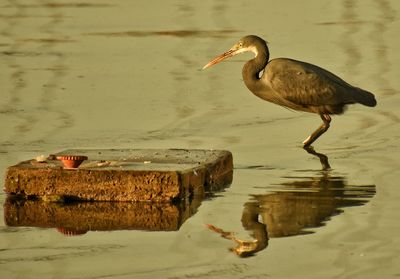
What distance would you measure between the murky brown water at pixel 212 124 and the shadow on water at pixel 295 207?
17 millimetres

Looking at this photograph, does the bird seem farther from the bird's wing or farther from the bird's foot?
the bird's foot

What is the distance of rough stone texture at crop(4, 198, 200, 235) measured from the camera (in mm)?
11570

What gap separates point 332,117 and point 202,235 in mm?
6521

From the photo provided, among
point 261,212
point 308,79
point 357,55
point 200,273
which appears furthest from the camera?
point 357,55

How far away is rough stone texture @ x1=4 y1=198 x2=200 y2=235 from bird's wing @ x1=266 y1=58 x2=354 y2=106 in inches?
174

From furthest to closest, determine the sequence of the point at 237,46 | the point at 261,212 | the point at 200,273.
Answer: the point at 237,46 < the point at 261,212 < the point at 200,273

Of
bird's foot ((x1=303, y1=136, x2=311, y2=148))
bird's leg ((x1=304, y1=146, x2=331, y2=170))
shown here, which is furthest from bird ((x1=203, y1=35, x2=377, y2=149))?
bird's leg ((x1=304, y1=146, x2=331, y2=170))

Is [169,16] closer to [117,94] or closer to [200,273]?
[117,94]

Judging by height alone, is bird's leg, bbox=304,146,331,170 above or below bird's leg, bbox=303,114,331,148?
below

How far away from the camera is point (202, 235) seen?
36.8 feet

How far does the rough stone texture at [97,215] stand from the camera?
1157 centimetres

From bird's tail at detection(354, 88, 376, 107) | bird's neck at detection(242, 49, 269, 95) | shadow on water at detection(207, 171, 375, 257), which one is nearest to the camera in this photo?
shadow on water at detection(207, 171, 375, 257)

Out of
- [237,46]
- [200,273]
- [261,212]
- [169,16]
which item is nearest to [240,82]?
[237,46]

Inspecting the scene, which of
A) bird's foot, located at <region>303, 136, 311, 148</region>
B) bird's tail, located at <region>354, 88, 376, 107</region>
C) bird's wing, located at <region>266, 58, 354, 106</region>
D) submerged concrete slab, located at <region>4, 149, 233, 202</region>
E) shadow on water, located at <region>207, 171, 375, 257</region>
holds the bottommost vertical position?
shadow on water, located at <region>207, 171, 375, 257</region>
